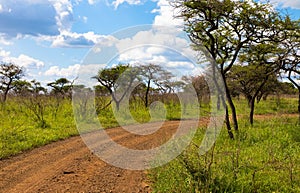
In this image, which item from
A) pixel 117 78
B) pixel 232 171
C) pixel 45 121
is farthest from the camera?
pixel 117 78

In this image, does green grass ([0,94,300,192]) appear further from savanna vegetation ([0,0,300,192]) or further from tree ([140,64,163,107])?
tree ([140,64,163,107])

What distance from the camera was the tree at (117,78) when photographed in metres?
21.4

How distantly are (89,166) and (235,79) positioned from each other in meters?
19.1

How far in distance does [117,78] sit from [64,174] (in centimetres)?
1603

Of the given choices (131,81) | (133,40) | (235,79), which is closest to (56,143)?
(133,40)

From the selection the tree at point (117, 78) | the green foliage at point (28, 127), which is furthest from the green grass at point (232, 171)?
the tree at point (117, 78)

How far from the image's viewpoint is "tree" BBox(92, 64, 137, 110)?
2138 cm

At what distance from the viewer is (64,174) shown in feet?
21.4

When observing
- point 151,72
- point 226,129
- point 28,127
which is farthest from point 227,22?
point 151,72

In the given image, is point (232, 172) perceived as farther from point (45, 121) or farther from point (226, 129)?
point (45, 121)

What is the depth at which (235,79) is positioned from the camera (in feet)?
79.8

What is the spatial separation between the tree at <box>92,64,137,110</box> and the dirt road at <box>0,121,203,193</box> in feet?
40.4

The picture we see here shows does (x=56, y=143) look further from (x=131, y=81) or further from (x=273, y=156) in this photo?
(x=131, y=81)

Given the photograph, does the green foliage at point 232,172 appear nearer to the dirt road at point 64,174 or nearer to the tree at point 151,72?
the dirt road at point 64,174
